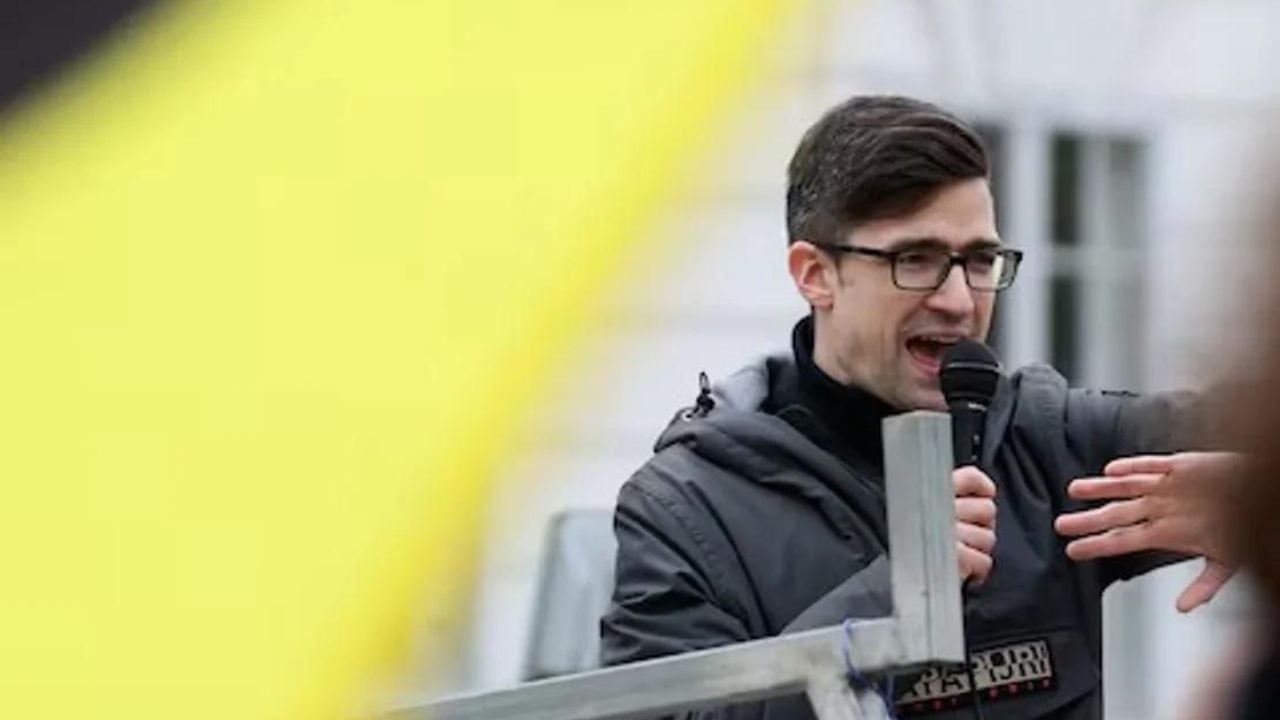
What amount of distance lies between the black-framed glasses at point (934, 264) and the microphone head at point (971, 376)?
16 centimetres

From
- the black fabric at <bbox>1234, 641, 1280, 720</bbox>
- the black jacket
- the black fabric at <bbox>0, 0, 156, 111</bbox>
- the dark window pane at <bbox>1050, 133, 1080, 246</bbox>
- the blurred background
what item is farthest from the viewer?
the dark window pane at <bbox>1050, 133, 1080, 246</bbox>

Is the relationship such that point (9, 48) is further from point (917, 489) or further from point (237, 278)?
point (917, 489)

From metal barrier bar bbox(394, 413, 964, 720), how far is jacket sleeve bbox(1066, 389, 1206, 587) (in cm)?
104

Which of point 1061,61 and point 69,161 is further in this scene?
point 1061,61

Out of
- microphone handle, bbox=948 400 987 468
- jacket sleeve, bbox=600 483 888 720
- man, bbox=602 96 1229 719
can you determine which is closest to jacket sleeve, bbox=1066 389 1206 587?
man, bbox=602 96 1229 719

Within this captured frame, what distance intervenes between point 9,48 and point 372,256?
0.81 feet

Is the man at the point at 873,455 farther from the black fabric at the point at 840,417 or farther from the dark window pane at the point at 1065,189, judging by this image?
the dark window pane at the point at 1065,189

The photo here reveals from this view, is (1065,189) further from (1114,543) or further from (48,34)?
(48,34)

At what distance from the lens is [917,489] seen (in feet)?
7.16

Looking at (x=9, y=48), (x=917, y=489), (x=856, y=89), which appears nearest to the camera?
(x=9, y=48)

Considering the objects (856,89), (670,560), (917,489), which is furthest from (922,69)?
(917,489)

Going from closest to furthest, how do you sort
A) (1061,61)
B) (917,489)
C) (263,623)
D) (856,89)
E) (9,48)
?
(263,623), (9,48), (917,489), (856,89), (1061,61)

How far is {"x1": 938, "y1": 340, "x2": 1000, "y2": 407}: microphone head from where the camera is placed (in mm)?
3049

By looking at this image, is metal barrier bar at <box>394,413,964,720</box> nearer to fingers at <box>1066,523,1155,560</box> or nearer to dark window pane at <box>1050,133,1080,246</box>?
fingers at <box>1066,523,1155,560</box>
